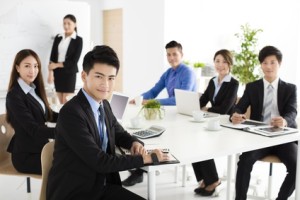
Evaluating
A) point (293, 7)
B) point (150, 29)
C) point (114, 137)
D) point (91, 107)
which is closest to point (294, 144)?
point (114, 137)

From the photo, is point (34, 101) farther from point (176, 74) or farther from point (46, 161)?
Result: point (176, 74)

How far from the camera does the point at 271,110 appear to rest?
114 inches

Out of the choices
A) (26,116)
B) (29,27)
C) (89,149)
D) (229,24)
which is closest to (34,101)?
(26,116)

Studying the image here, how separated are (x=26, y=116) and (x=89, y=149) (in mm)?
917

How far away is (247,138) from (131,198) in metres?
0.83

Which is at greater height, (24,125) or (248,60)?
(248,60)

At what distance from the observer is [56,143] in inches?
68.4

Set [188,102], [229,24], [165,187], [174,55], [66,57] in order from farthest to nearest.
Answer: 1. [229,24]
2. [66,57]
3. [174,55]
4. [165,187]
5. [188,102]

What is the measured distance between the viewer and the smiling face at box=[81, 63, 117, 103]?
1757mm

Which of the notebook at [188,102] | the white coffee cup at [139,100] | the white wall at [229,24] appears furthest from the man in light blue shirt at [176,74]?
the white wall at [229,24]

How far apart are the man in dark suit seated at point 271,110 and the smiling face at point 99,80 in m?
1.20

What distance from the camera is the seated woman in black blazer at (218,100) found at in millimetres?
3143

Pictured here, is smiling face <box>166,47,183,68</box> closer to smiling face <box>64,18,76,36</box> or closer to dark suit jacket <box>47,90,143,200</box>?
smiling face <box>64,18,76,36</box>

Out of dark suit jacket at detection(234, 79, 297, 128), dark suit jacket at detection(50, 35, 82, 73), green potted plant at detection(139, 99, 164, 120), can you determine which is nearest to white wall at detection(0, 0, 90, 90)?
dark suit jacket at detection(50, 35, 82, 73)
